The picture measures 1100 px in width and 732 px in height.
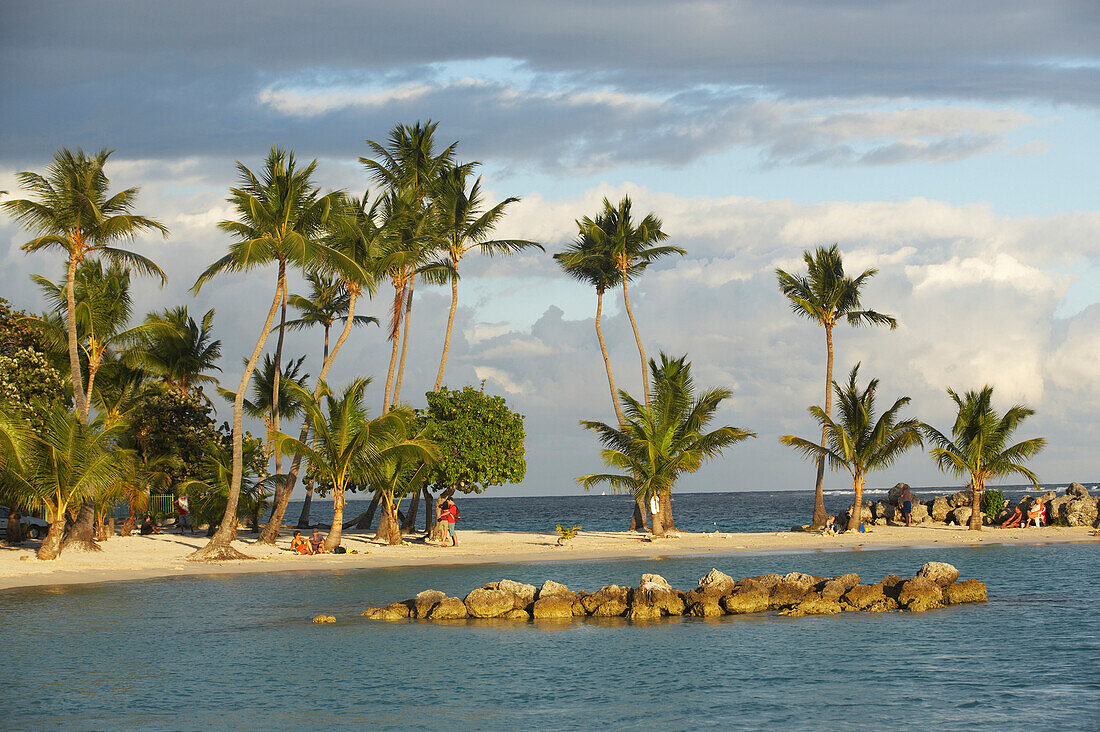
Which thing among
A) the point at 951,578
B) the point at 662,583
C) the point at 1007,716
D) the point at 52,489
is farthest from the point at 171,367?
the point at 1007,716

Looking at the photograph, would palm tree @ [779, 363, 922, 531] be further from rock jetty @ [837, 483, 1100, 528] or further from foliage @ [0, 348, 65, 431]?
foliage @ [0, 348, 65, 431]

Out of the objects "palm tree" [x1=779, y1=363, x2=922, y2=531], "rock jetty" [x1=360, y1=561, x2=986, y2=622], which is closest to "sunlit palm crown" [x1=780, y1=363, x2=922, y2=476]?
"palm tree" [x1=779, y1=363, x2=922, y2=531]

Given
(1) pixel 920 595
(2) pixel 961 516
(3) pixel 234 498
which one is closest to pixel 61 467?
(3) pixel 234 498

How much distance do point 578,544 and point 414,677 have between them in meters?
21.6

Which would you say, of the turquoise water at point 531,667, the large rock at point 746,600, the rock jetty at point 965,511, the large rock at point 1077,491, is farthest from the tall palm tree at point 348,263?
the large rock at point 1077,491

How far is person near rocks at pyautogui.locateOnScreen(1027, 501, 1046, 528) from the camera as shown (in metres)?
42.3

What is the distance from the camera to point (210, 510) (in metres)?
37.9

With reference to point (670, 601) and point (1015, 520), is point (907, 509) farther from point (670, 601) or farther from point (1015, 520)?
point (670, 601)

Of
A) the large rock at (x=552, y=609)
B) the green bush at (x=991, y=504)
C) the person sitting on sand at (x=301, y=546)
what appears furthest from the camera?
the green bush at (x=991, y=504)

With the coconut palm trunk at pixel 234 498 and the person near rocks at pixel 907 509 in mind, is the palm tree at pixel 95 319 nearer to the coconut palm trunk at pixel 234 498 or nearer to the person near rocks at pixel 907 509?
the coconut palm trunk at pixel 234 498

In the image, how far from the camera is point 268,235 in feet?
99.7

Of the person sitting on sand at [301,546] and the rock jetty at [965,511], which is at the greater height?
the rock jetty at [965,511]

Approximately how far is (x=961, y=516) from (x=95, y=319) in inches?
1432

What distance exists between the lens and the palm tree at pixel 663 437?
3638 cm
